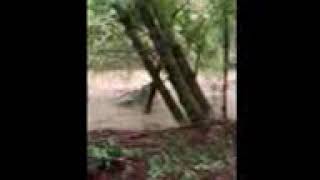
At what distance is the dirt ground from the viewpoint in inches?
68.0

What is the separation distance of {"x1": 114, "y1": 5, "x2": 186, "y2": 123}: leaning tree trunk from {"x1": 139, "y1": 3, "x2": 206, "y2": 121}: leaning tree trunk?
4cm

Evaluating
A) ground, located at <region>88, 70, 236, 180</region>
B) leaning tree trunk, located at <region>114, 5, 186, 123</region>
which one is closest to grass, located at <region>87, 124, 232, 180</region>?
ground, located at <region>88, 70, 236, 180</region>

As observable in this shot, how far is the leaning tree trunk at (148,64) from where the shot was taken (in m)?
1.90

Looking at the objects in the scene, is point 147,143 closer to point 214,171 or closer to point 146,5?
point 214,171

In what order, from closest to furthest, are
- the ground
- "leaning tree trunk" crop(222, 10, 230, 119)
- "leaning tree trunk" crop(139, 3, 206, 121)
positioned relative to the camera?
the ground → "leaning tree trunk" crop(222, 10, 230, 119) → "leaning tree trunk" crop(139, 3, 206, 121)

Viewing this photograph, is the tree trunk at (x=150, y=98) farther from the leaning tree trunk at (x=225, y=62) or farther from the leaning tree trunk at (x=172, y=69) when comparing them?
the leaning tree trunk at (x=225, y=62)

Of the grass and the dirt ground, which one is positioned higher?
the dirt ground

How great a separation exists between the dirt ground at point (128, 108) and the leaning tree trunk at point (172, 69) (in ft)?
0.23

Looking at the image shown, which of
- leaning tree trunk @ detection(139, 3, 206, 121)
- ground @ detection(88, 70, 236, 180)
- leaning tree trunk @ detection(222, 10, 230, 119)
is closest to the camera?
ground @ detection(88, 70, 236, 180)

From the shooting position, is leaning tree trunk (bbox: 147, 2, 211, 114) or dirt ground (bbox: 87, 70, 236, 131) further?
leaning tree trunk (bbox: 147, 2, 211, 114)

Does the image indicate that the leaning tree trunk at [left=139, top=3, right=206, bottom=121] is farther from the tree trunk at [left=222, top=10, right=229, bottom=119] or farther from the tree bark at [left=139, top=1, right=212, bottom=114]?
the tree trunk at [left=222, top=10, right=229, bottom=119]
